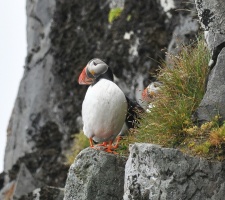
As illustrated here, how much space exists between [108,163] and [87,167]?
0.25 metres

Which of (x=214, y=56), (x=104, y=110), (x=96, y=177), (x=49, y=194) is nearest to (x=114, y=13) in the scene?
(x=49, y=194)

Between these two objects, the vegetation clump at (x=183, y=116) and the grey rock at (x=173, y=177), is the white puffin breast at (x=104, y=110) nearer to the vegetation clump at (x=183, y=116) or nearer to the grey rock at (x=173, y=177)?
the vegetation clump at (x=183, y=116)

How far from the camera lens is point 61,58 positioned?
52.7 ft

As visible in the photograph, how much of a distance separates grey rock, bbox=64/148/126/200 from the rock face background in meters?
5.67

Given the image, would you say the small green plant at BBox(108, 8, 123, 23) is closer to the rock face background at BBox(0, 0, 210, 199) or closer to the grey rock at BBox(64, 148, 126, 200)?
the rock face background at BBox(0, 0, 210, 199)

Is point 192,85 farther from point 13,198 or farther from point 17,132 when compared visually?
point 17,132

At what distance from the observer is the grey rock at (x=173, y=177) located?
656 centimetres

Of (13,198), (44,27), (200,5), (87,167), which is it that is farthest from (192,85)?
(44,27)

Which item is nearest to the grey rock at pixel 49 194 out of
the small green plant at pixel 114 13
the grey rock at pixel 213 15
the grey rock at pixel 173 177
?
the grey rock at pixel 173 177

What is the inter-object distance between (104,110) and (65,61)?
317 inches

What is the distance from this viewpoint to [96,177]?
25.1 feet

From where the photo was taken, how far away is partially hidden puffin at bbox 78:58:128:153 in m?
8.03

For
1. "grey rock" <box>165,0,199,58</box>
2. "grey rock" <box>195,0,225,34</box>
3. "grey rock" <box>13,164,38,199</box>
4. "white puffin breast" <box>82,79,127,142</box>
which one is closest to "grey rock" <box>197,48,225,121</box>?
"grey rock" <box>195,0,225,34</box>

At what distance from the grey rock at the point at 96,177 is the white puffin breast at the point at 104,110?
47 cm
